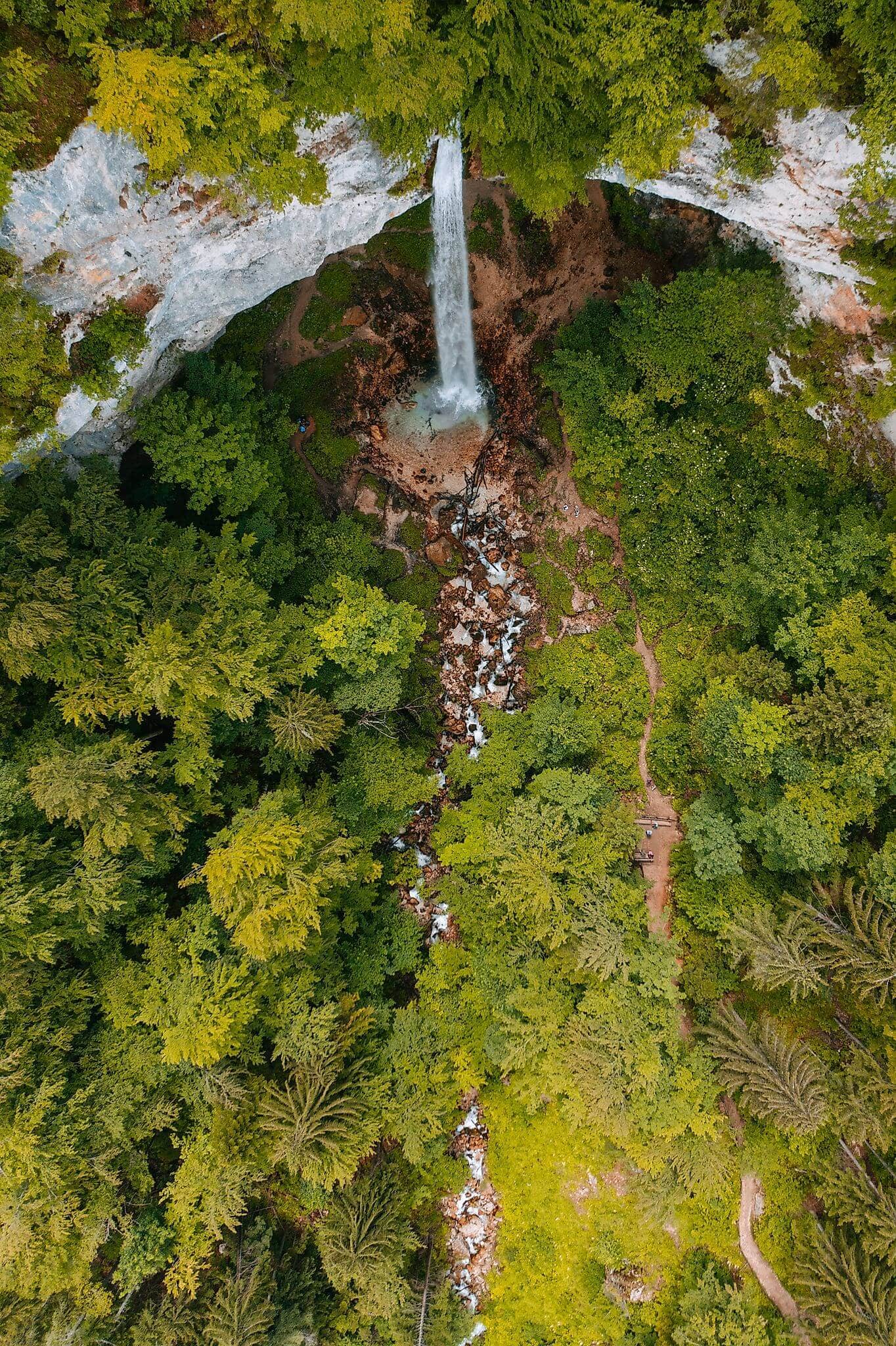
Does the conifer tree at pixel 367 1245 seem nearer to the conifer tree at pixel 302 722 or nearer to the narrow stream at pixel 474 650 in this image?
the narrow stream at pixel 474 650

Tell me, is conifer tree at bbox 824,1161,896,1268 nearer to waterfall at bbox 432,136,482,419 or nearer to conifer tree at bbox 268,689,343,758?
conifer tree at bbox 268,689,343,758

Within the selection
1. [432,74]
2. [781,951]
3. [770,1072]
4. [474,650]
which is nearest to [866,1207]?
[770,1072]

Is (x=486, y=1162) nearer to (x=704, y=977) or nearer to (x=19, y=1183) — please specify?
(x=704, y=977)

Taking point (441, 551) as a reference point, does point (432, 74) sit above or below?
above

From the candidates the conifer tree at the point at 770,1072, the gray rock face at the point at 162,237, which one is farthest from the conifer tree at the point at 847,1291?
the gray rock face at the point at 162,237

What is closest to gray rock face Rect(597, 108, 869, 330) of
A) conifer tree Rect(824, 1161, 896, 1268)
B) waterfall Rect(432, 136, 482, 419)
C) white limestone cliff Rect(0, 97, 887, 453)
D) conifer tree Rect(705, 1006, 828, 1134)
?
white limestone cliff Rect(0, 97, 887, 453)

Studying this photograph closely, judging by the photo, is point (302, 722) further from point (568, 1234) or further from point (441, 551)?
point (568, 1234)
